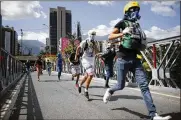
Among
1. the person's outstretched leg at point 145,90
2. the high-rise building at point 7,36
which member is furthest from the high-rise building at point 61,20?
the person's outstretched leg at point 145,90

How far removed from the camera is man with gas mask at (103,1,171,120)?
4.93 meters

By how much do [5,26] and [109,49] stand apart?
13.2 feet

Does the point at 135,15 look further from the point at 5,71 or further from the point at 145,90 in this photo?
the point at 5,71

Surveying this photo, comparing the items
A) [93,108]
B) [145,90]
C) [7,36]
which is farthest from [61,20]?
[145,90]

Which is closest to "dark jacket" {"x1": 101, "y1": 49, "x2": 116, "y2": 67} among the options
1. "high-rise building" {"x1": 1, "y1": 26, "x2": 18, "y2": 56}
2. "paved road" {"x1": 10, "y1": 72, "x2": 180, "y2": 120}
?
"paved road" {"x1": 10, "y1": 72, "x2": 180, "y2": 120}

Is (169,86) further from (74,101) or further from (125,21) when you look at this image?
(125,21)

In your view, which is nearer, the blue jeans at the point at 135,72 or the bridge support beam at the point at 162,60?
the blue jeans at the point at 135,72

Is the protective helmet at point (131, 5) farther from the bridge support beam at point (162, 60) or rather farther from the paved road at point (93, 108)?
the bridge support beam at point (162, 60)

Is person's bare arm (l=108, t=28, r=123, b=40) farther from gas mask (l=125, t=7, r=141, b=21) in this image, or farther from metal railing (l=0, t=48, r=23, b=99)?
metal railing (l=0, t=48, r=23, b=99)

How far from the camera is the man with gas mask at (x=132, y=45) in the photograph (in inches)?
194

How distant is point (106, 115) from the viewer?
551 centimetres

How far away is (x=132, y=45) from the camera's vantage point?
4996 mm

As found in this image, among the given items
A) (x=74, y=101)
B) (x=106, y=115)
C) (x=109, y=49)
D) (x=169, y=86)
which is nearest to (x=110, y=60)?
(x=109, y=49)

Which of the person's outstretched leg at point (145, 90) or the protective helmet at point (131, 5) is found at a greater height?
the protective helmet at point (131, 5)
